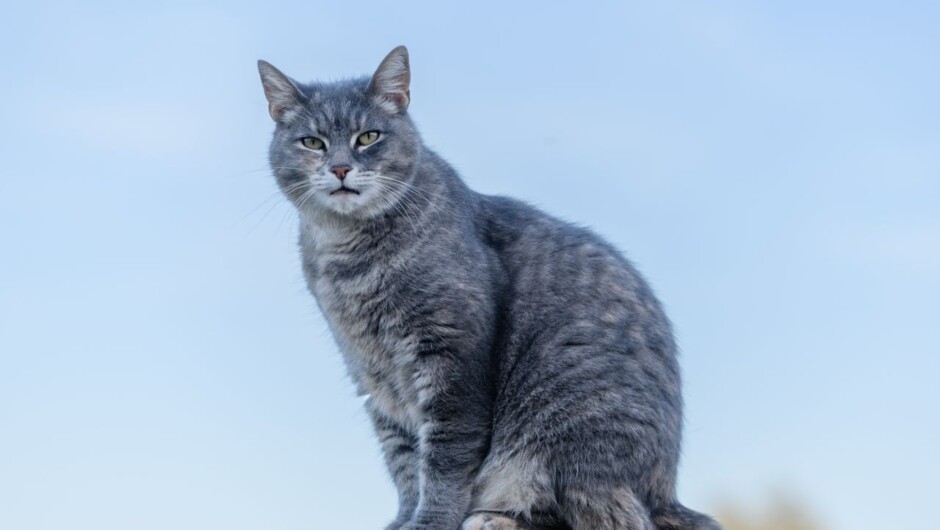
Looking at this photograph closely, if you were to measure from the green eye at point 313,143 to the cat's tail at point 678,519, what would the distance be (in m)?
2.47

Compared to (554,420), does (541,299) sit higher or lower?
higher

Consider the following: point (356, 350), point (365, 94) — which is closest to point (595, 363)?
point (356, 350)

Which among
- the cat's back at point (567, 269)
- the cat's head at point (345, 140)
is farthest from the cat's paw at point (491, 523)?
the cat's head at point (345, 140)

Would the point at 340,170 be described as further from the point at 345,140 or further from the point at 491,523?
the point at 491,523

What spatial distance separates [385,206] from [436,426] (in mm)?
1170

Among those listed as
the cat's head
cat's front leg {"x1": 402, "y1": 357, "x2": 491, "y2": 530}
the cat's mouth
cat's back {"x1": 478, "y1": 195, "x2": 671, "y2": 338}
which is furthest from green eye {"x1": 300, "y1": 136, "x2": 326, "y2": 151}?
cat's front leg {"x1": 402, "y1": 357, "x2": 491, "y2": 530}

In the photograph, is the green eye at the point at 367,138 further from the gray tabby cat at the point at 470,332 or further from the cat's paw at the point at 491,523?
the cat's paw at the point at 491,523

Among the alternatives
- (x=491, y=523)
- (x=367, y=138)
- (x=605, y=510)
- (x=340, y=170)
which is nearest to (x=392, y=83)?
(x=367, y=138)

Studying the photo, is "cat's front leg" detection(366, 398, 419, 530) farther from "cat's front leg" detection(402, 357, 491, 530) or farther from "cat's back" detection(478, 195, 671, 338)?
"cat's back" detection(478, 195, 671, 338)

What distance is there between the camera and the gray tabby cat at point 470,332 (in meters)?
5.22

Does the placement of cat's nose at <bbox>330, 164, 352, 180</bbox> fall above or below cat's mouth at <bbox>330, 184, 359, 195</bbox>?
above

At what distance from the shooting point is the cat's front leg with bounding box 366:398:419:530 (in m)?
5.88

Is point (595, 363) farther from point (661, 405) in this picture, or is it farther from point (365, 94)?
point (365, 94)

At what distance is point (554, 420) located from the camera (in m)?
5.30
